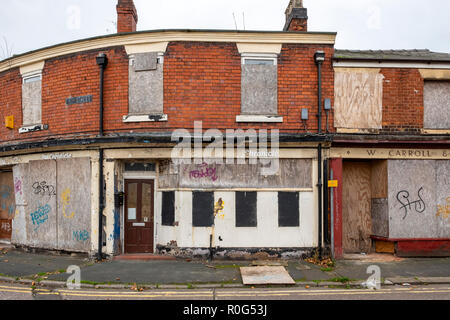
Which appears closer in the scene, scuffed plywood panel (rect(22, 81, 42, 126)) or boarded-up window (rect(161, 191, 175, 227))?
boarded-up window (rect(161, 191, 175, 227))

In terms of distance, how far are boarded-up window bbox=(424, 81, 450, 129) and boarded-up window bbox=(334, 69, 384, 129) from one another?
149 centimetres

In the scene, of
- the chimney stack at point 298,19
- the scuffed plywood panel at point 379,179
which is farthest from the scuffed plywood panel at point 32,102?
the scuffed plywood panel at point 379,179

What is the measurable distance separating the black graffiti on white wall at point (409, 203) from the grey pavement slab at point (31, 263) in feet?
30.8

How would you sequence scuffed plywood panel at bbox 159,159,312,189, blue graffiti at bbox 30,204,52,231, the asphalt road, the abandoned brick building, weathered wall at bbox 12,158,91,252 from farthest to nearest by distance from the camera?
blue graffiti at bbox 30,204,52,231
weathered wall at bbox 12,158,91,252
scuffed plywood panel at bbox 159,159,312,189
the abandoned brick building
the asphalt road

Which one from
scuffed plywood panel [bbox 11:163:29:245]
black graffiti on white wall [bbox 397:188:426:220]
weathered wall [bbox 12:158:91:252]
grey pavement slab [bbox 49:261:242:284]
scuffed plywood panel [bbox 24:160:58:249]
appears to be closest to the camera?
grey pavement slab [bbox 49:261:242:284]

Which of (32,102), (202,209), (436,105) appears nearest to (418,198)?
(436,105)

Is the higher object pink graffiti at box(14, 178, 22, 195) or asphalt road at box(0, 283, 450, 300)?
pink graffiti at box(14, 178, 22, 195)

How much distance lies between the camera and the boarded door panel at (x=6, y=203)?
12.5 meters

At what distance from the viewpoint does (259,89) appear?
32.2ft

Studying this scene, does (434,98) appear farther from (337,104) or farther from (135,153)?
(135,153)

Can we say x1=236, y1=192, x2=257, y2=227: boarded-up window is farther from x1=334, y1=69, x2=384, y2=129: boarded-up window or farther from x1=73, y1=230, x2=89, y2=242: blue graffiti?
x1=73, y1=230, x2=89, y2=242: blue graffiti

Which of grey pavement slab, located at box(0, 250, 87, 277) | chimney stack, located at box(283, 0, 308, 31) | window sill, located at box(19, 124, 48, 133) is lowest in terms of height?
grey pavement slab, located at box(0, 250, 87, 277)

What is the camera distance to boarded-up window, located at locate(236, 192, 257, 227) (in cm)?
961

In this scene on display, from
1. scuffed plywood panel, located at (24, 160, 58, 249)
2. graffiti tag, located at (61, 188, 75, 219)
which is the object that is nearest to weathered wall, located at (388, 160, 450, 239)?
graffiti tag, located at (61, 188, 75, 219)
